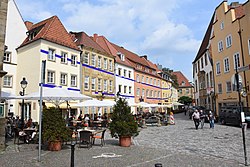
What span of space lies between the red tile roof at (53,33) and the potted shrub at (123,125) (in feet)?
55.9

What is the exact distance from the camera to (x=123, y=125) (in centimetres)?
1092

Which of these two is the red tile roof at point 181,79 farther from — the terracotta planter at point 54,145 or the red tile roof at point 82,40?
the terracotta planter at point 54,145

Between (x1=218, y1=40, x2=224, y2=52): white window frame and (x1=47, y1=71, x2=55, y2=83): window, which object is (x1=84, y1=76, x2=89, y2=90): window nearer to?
(x1=47, y1=71, x2=55, y2=83): window

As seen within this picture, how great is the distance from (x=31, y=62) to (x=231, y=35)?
24849mm

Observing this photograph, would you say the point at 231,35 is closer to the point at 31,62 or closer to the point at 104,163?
the point at 31,62

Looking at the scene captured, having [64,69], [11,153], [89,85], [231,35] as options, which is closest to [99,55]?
[89,85]

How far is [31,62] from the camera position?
25.4 m

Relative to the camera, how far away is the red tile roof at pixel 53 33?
84.8 ft

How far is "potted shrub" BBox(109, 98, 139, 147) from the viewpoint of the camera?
11.0 m

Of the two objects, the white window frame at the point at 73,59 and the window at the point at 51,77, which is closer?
the window at the point at 51,77

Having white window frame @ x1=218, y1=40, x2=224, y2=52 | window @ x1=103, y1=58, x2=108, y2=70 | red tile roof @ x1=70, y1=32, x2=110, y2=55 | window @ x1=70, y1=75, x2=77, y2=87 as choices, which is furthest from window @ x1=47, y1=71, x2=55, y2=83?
white window frame @ x1=218, y1=40, x2=224, y2=52

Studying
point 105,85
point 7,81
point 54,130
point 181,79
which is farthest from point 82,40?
point 181,79

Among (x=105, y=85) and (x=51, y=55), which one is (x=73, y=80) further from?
(x=105, y=85)

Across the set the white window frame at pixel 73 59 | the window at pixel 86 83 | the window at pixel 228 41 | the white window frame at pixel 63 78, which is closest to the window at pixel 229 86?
the window at pixel 228 41
